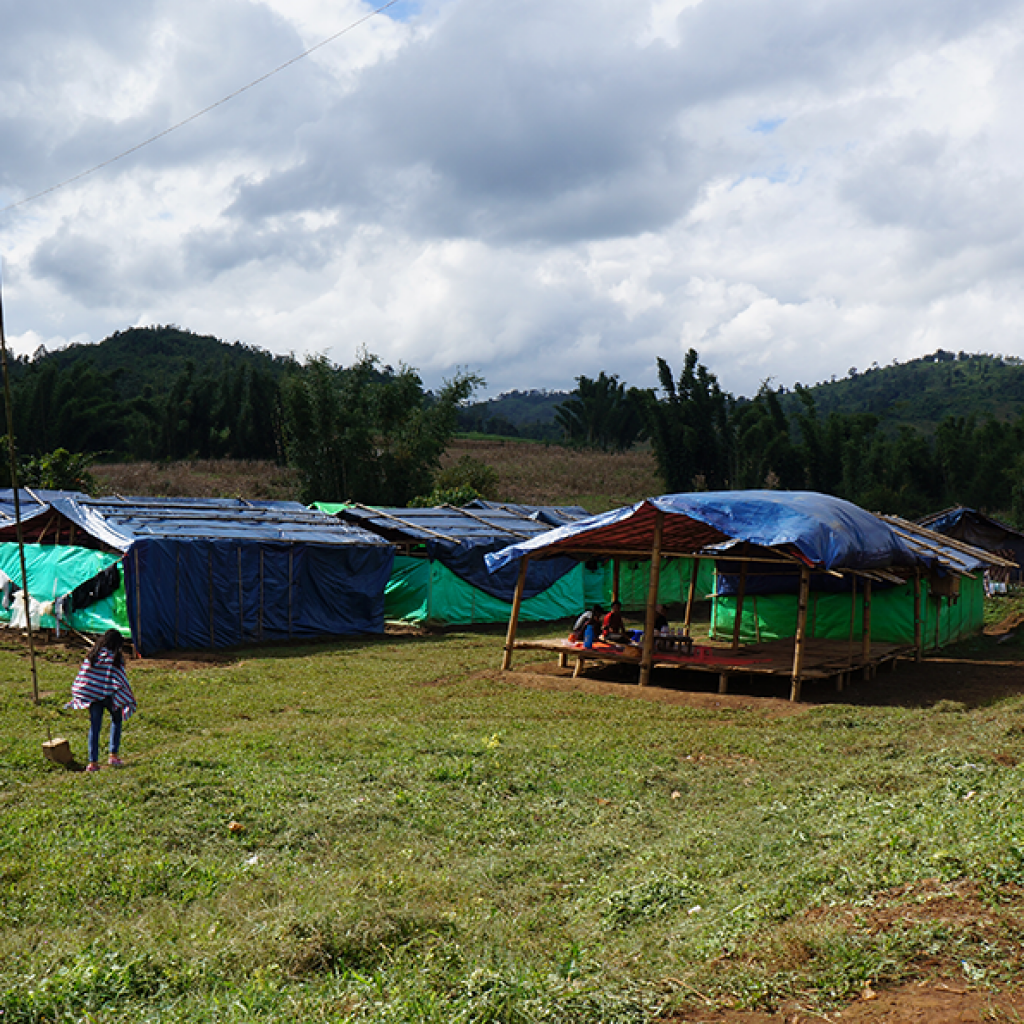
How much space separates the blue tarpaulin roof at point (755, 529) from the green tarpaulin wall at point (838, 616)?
372 centimetres

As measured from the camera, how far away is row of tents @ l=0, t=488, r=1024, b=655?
15.9 metres

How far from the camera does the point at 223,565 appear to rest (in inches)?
776

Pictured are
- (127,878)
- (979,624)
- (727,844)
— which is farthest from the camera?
(979,624)

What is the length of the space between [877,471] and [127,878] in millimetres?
54718

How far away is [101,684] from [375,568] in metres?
14.0

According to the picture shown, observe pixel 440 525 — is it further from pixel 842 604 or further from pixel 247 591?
pixel 842 604

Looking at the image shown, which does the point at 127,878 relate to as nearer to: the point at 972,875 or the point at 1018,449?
the point at 972,875

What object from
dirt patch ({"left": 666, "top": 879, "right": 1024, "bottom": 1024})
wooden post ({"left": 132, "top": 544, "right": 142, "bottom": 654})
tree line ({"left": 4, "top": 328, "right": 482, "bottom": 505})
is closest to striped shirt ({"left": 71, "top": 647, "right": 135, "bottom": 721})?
dirt patch ({"left": 666, "top": 879, "right": 1024, "bottom": 1024})

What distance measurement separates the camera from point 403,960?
14.6 feet

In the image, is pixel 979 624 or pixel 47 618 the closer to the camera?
pixel 47 618

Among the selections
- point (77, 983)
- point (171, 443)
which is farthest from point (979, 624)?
point (171, 443)

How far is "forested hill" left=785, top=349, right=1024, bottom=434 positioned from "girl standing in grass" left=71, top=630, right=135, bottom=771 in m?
79.9

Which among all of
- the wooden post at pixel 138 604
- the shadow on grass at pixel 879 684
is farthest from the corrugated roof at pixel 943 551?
the wooden post at pixel 138 604

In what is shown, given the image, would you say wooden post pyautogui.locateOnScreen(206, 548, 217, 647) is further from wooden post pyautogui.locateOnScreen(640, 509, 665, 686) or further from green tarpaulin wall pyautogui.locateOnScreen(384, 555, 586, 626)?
wooden post pyautogui.locateOnScreen(640, 509, 665, 686)
